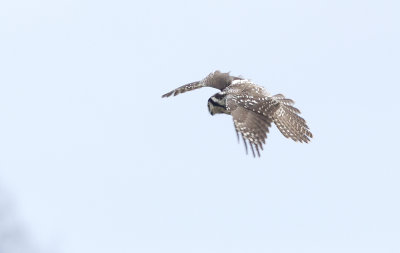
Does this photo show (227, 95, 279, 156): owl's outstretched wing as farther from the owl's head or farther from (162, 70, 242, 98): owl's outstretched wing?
(162, 70, 242, 98): owl's outstretched wing

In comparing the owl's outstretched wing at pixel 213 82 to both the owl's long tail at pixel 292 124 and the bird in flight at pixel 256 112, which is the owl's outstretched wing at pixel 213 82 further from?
the owl's long tail at pixel 292 124

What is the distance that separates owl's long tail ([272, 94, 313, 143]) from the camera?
41925 millimetres

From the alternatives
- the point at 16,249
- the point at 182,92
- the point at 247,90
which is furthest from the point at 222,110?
the point at 16,249

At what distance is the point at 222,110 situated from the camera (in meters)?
42.5

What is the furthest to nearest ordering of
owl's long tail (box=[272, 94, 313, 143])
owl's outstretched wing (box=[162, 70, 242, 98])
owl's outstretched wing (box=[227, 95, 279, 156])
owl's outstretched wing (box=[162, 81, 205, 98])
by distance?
owl's outstretched wing (box=[162, 81, 205, 98]) < owl's outstretched wing (box=[162, 70, 242, 98]) < owl's long tail (box=[272, 94, 313, 143]) < owl's outstretched wing (box=[227, 95, 279, 156])

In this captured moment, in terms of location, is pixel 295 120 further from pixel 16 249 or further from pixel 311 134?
pixel 16 249

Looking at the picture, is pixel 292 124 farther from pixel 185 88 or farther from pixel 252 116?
pixel 185 88

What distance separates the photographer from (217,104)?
140 ft

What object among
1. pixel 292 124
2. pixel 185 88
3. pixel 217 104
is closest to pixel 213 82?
pixel 185 88

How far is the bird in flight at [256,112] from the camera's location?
40219 mm

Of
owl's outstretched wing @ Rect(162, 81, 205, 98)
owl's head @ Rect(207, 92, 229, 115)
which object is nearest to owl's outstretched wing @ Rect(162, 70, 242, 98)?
owl's outstretched wing @ Rect(162, 81, 205, 98)

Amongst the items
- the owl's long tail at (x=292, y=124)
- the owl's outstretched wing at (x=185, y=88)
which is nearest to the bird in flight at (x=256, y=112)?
the owl's long tail at (x=292, y=124)

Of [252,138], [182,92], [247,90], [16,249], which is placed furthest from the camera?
[16,249]

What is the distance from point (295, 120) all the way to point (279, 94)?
145 centimetres
